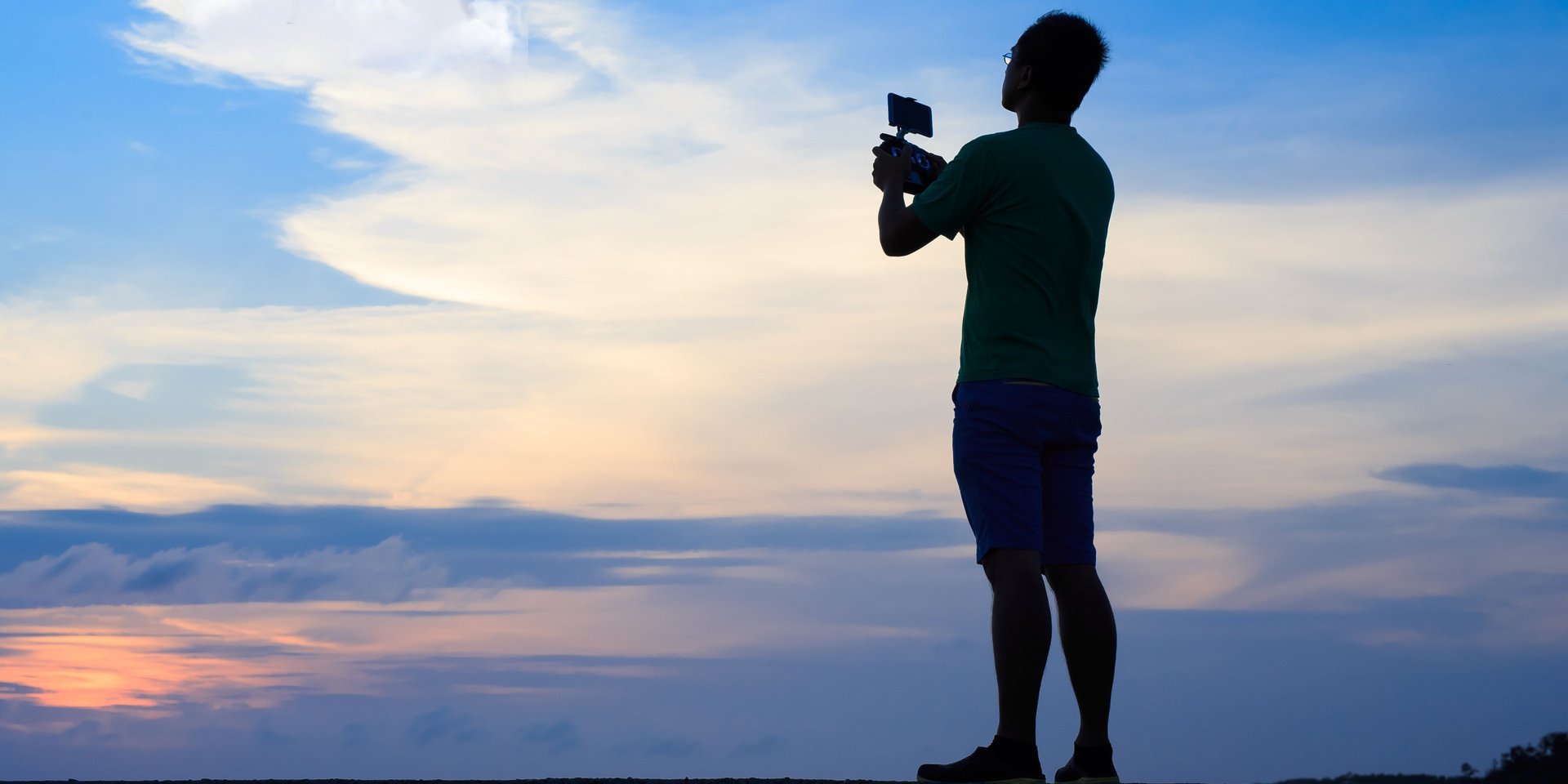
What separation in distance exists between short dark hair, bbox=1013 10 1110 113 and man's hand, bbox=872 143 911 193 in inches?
21.3

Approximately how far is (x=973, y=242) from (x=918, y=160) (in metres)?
0.51

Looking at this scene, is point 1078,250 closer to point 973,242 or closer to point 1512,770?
point 973,242

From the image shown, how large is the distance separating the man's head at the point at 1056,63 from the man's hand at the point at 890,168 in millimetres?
471

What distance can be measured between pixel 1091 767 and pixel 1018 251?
1.93 meters

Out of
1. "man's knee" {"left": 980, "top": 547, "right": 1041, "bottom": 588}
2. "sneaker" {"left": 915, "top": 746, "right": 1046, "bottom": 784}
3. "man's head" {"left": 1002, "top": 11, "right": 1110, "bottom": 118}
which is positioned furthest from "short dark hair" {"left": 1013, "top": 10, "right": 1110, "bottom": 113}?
"sneaker" {"left": 915, "top": 746, "right": 1046, "bottom": 784}

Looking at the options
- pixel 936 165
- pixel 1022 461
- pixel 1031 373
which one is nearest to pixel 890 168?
pixel 936 165

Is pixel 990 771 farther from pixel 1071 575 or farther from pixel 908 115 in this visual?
pixel 908 115

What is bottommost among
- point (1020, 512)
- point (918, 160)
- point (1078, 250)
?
point (1020, 512)

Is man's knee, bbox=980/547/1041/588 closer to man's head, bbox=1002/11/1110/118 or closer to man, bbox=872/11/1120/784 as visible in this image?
man, bbox=872/11/1120/784

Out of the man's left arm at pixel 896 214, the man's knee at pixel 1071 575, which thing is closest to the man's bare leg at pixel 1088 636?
the man's knee at pixel 1071 575

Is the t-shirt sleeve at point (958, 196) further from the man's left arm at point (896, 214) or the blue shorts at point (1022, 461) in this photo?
the blue shorts at point (1022, 461)

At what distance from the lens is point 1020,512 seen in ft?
18.3

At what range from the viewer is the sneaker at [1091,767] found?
19.3 ft

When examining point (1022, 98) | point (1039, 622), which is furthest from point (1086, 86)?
point (1039, 622)
